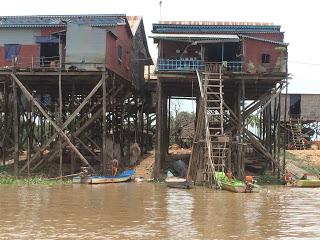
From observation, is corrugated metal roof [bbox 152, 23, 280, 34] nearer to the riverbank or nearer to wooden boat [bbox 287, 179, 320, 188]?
the riverbank

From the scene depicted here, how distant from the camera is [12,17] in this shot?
27266 mm

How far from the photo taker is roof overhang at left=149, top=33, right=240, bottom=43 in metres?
25.2

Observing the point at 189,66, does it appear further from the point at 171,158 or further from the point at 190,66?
the point at 171,158

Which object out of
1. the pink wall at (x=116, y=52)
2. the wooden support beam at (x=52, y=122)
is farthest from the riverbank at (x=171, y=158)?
the pink wall at (x=116, y=52)

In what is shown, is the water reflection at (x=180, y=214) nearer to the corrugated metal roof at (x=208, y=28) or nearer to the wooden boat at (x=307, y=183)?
the wooden boat at (x=307, y=183)

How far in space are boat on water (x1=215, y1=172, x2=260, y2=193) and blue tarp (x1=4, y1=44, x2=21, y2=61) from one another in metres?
12.1

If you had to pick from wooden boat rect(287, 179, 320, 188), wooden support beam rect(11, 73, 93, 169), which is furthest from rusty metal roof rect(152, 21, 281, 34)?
wooden boat rect(287, 179, 320, 188)

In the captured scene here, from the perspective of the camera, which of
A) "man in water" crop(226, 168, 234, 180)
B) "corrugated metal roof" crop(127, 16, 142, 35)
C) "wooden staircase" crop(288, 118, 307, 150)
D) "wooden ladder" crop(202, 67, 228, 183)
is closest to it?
"man in water" crop(226, 168, 234, 180)

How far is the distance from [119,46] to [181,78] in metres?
4.53

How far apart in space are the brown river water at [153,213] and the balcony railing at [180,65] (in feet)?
21.6

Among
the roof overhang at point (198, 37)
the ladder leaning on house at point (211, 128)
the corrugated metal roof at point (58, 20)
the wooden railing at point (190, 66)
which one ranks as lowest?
the ladder leaning on house at point (211, 128)

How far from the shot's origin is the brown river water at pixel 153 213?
11898 millimetres

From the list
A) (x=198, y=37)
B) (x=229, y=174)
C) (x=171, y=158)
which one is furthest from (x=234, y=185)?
(x=171, y=158)

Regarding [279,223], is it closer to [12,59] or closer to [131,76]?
[12,59]
